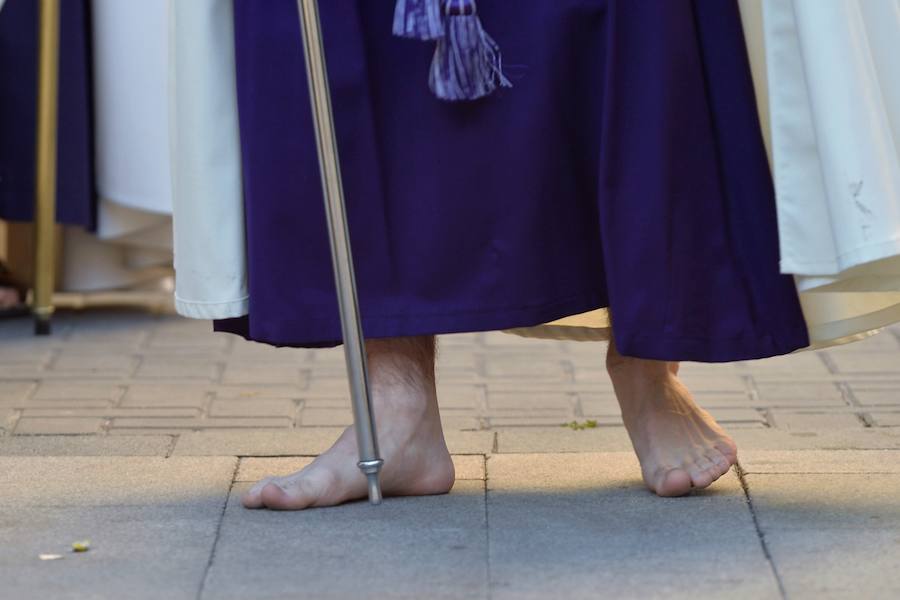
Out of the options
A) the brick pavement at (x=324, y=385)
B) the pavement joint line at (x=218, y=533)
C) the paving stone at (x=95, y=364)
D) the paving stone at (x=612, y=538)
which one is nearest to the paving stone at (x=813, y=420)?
the brick pavement at (x=324, y=385)

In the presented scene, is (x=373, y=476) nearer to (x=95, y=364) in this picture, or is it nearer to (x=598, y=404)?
(x=598, y=404)

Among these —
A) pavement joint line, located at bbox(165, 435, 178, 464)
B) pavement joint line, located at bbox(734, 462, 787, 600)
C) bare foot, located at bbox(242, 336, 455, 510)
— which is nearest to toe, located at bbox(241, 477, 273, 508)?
bare foot, located at bbox(242, 336, 455, 510)

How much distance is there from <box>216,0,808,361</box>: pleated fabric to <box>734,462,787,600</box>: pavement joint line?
197 mm

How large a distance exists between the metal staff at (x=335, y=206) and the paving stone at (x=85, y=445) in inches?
25.2

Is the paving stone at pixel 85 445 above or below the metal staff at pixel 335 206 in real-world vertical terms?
below

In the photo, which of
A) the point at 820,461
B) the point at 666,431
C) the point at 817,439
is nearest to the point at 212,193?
the point at 666,431

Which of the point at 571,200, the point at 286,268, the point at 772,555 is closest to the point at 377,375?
the point at 286,268

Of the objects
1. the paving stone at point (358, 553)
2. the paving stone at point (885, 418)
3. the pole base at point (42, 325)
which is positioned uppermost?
the paving stone at point (358, 553)

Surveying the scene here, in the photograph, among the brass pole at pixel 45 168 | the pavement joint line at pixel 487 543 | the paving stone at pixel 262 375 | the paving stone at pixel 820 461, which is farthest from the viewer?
the brass pole at pixel 45 168

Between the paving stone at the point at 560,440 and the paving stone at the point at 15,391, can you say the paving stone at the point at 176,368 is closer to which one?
the paving stone at the point at 15,391

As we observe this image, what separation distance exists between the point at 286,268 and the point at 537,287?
0.32 metres

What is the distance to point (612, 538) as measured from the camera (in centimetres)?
186

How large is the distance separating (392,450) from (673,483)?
1.20ft

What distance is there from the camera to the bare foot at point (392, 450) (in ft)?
6.66
